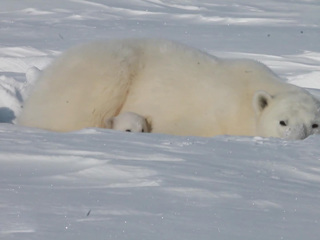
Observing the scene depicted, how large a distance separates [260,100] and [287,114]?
20 centimetres

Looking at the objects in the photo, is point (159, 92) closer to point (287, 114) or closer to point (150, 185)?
point (287, 114)

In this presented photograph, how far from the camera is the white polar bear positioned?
543 centimetres

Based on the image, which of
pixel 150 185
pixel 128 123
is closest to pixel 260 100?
pixel 128 123

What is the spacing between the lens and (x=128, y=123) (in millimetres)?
5324

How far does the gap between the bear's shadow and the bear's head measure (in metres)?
1.88

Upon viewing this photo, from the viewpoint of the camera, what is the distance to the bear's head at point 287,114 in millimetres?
5148

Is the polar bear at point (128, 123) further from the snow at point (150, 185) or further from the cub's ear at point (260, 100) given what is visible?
the snow at point (150, 185)

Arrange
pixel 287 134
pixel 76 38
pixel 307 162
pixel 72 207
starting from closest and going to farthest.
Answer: pixel 72 207, pixel 307 162, pixel 287 134, pixel 76 38

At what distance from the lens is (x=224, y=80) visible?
5.58 metres

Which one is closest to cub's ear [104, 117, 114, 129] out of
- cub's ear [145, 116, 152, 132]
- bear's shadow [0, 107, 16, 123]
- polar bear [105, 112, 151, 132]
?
polar bear [105, 112, 151, 132]

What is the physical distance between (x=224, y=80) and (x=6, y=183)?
301 centimetres

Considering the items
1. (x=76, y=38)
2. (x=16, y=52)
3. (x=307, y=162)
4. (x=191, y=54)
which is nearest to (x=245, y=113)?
(x=191, y=54)

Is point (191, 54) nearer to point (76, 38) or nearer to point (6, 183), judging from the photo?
point (6, 183)

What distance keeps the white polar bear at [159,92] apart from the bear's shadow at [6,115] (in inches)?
15.2
